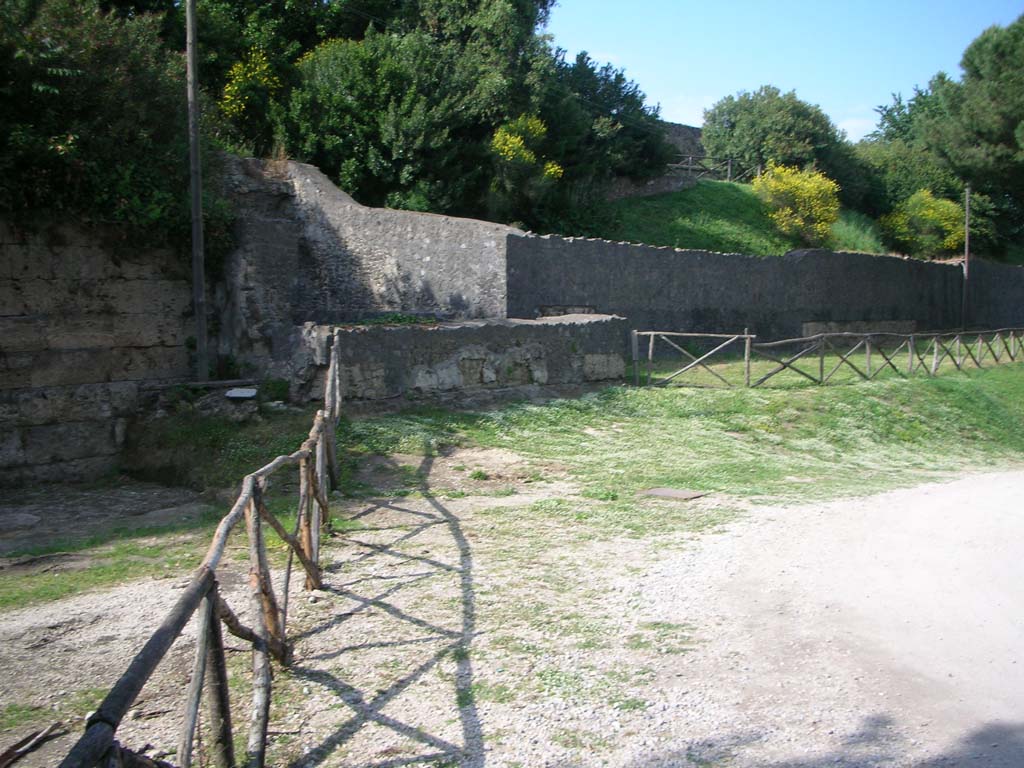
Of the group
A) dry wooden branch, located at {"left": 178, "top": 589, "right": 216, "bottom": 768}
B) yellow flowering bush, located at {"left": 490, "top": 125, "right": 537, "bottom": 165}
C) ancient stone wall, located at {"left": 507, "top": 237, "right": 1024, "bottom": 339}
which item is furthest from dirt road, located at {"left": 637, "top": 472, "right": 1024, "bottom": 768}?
yellow flowering bush, located at {"left": 490, "top": 125, "right": 537, "bottom": 165}

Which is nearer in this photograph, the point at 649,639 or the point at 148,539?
the point at 649,639

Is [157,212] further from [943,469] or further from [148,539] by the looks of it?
[943,469]

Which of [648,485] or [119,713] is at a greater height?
[119,713]

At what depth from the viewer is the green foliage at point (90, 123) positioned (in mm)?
11570

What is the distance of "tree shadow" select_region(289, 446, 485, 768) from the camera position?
3.73 meters

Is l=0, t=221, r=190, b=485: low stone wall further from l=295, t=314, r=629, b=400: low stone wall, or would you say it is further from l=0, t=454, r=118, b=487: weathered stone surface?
l=295, t=314, r=629, b=400: low stone wall

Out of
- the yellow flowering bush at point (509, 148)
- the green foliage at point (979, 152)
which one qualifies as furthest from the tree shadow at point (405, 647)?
the green foliage at point (979, 152)

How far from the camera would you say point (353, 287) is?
53.6 feet

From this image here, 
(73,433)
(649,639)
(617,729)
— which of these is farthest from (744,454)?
(73,433)

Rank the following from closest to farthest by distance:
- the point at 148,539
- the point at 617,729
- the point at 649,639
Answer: the point at 617,729
the point at 649,639
the point at 148,539

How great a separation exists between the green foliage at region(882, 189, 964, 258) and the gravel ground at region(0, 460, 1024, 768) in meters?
29.0

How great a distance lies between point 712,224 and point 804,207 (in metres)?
3.03

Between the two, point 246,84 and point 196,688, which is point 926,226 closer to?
point 246,84

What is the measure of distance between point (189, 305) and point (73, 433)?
264cm
